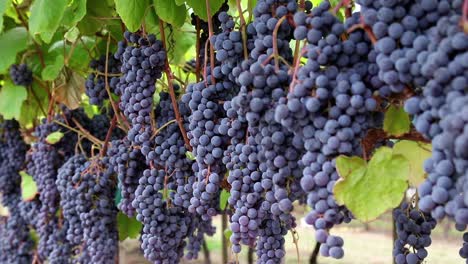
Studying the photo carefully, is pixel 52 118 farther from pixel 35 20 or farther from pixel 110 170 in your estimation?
pixel 35 20

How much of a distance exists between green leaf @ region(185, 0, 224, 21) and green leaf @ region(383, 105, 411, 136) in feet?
1.82

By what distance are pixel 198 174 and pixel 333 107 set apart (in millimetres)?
494

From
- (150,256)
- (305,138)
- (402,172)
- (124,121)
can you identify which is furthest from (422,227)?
(124,121)

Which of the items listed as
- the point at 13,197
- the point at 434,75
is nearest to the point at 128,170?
Result: the point at 434,75

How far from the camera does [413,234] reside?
41.3 inches

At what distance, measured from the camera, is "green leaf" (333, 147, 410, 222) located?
851mm

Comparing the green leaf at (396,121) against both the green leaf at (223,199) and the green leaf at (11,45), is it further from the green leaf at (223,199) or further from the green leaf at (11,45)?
the green leaf at (11,45)

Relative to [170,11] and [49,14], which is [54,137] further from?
[170,11]

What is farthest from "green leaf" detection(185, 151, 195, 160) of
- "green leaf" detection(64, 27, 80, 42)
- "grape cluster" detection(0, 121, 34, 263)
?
"grape cluster" detection(0, 121, 34, 263)

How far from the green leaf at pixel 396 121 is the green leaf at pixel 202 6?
556mm

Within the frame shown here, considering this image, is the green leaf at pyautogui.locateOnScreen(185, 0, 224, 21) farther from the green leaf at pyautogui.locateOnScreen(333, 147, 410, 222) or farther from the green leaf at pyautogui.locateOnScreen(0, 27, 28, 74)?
the green leaf at pyautogui.locateOnScreen(0, 27, 28, 74)

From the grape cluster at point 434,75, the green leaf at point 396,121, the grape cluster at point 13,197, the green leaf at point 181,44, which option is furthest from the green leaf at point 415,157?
the grape cluster at point 13,197

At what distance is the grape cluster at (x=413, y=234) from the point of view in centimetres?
103

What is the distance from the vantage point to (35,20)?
1.48m
